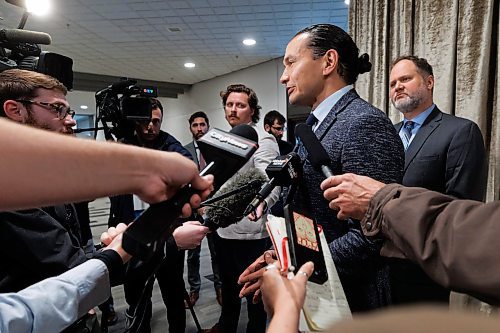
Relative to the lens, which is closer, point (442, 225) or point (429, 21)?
point (442, 225)

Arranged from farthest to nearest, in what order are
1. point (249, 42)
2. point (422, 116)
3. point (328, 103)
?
point (249, 42)
point (422, 116)
point (328, 103)

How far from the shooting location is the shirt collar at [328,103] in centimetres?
127

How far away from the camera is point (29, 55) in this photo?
1.71 meters

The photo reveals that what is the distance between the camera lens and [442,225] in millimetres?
662

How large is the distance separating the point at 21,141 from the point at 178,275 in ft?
6.58

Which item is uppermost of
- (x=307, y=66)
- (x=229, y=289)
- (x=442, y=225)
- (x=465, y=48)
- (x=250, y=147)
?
(x=465, y=48)

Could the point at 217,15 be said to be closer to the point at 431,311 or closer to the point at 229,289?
the point at 229,289

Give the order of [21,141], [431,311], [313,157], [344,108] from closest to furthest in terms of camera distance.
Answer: [431,311]
[21,141]
[313,157]
[344,108]

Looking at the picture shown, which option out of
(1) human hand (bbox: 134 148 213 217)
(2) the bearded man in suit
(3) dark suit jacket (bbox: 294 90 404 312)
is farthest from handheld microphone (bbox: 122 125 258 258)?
(2) the bearded man in suit

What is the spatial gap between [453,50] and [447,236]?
186 cm

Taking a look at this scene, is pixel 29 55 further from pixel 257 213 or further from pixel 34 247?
pixel 257 213

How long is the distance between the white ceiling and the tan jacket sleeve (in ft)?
14.4

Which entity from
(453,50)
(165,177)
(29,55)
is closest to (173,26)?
(29,55)

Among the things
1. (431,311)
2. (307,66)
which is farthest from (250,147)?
(307,66)
